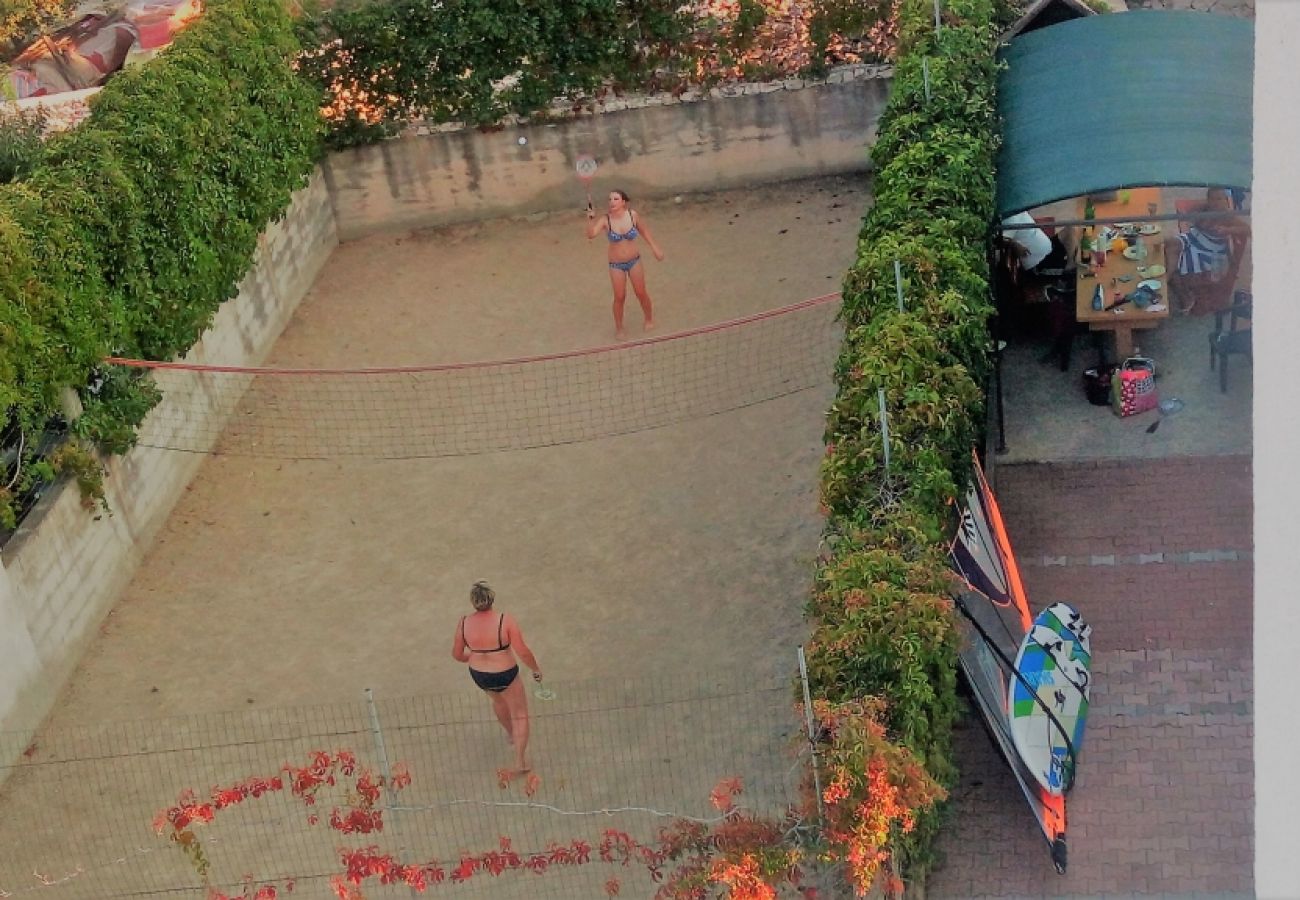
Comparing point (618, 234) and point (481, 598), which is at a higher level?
point (618, 234)

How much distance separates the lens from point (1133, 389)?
12555 millimetres

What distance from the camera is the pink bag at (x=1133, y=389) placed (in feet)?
41.1

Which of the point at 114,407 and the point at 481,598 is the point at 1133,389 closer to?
the point at 481,598

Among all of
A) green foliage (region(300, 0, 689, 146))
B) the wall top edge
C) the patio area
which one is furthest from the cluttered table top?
green foliage (region(300, 0, 689, 146))

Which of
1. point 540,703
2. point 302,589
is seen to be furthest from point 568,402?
point 540,703

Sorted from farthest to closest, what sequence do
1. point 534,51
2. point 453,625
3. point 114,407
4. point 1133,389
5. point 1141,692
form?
point 534,51 → point 1133,389 → point 114,407 → point 453,625 → point 1141,692

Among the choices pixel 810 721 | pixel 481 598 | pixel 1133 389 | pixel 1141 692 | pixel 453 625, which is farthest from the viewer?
pixel 1133 389

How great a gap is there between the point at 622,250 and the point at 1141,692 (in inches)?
236

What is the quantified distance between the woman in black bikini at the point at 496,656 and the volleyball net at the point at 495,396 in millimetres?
3792

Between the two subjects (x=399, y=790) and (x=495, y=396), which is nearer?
(x=399, y=790)

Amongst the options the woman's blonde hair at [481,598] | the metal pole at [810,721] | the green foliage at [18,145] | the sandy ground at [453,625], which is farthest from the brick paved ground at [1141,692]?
the green foliage at [18,145]

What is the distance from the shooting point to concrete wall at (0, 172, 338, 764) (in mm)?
11133

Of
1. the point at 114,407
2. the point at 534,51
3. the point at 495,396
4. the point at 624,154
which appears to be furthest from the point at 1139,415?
the point at 114,407

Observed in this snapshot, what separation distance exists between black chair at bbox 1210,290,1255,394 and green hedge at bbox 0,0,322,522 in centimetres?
751
